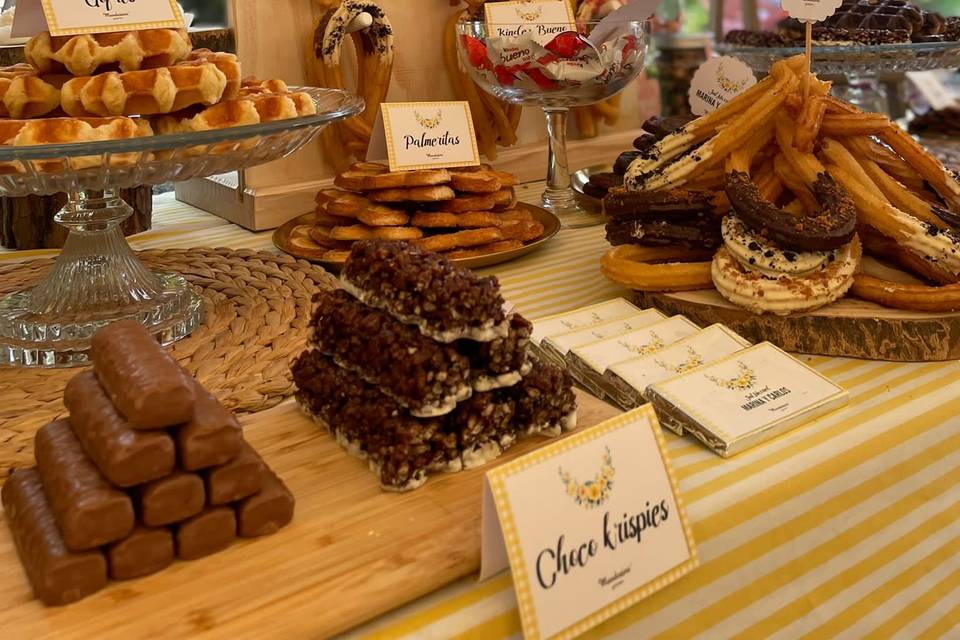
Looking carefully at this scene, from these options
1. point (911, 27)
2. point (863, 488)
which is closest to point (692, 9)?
point (911, 27)

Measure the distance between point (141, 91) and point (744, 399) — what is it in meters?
0.78

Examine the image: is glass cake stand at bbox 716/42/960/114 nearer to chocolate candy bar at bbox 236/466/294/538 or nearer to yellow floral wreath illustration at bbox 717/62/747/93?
yellow floral wreath illustration at bbox 717/62/747/93

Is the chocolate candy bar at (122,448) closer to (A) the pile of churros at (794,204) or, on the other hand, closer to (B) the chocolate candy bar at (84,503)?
(B) the chocolate candy bar at (84,503)

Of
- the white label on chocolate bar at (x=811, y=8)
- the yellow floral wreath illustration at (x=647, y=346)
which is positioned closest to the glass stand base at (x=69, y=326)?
the yellow floral wreath illustration at (x=647, y=346)

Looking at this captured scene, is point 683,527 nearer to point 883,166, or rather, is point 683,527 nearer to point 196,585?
point 196,585

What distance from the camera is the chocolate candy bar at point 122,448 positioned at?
25.8 inches

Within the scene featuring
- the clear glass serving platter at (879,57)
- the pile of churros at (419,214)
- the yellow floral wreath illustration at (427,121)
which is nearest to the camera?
the pile of churros at (419,214)

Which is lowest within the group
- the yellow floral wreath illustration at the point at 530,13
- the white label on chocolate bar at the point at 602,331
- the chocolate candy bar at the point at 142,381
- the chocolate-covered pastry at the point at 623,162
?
the white label on chocolate bar at the point at 602,331

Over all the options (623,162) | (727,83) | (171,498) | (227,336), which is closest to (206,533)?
(171,498)

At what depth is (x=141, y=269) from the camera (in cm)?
128

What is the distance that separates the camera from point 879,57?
1.95m

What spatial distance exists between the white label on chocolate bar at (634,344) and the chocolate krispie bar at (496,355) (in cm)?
22

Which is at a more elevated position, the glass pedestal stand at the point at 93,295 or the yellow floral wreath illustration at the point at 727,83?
the yellow floral wreath illustration at the point at 727,83

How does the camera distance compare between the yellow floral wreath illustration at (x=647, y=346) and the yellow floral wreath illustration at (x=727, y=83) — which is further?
the yellow floral wreath illustration at (x=727, y=83)
